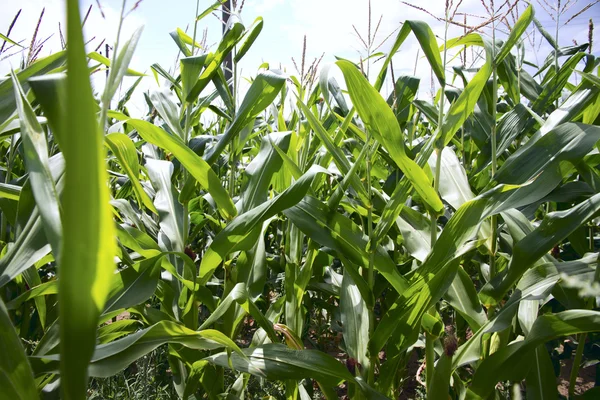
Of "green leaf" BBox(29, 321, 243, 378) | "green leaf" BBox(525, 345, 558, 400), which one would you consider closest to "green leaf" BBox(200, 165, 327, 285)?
"green leaf" BBox(29, 321, 243, 378)

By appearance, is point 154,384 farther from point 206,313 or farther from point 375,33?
point 375,33

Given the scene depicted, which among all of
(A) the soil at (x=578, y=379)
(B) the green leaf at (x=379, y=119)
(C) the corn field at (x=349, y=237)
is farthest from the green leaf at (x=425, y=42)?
(A) the soil at (x=578, y=379)

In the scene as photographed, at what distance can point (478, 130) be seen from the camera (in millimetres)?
1279

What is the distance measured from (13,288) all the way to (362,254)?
3.75ft

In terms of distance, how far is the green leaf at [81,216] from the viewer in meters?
0.25

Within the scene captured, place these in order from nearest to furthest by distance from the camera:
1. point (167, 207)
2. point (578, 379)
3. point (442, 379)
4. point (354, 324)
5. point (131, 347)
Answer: point (131, 347) < point (442, 379) < point (354, 324) < point (167, 207) < point (578, 379)

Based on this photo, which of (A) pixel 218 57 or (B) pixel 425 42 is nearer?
(B) pixel 425 42

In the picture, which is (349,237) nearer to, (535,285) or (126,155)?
(535,285)

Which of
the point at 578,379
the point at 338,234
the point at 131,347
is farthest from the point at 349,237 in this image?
the point at 578,379

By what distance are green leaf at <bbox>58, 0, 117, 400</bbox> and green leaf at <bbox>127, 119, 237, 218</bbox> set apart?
663 millimetres

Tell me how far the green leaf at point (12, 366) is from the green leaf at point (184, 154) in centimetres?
49

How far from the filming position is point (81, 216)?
271 millimetres

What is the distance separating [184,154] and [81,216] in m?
0.70

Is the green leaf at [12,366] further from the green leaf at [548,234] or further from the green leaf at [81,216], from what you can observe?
the green leaf at [548,234]
